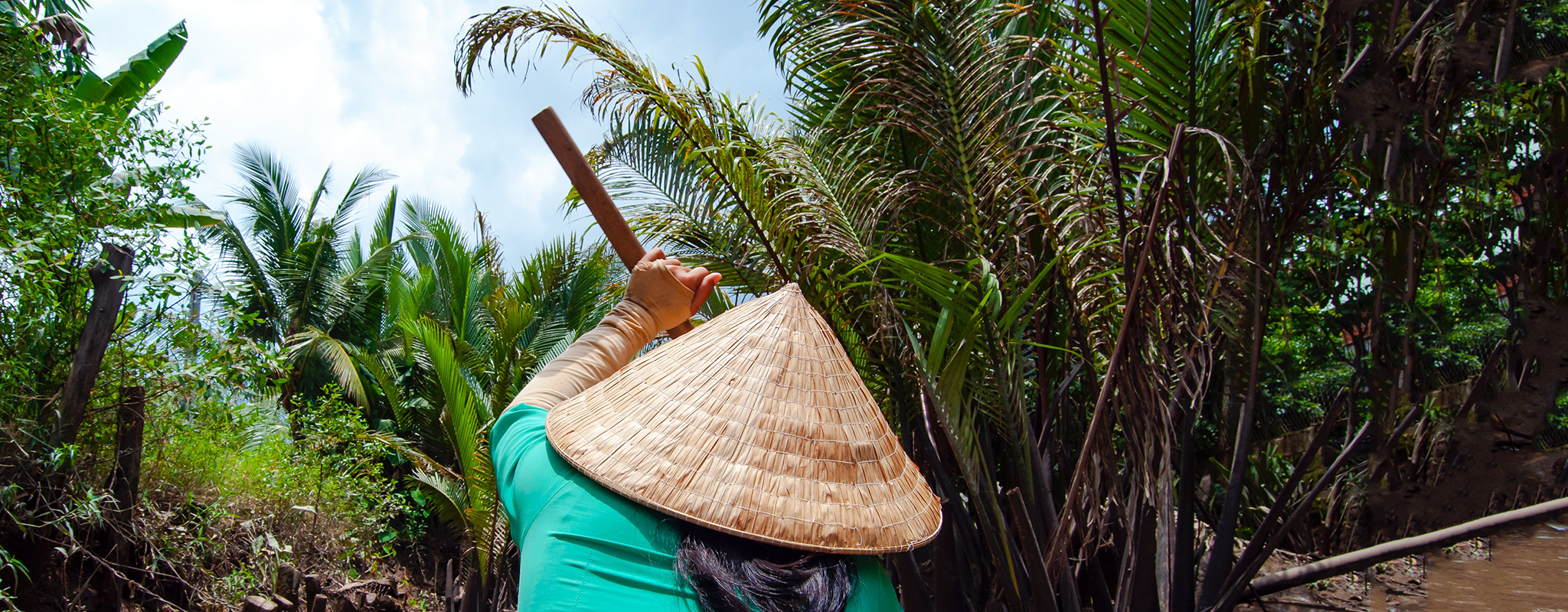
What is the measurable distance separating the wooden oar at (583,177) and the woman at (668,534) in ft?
1.58

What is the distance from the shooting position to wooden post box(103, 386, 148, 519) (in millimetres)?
4004

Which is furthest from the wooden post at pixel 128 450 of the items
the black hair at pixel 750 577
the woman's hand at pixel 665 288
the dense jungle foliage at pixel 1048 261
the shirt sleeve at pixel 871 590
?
the shirt sleeve at pixel 871 590

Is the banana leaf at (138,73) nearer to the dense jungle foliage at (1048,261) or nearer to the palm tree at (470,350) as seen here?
the dense jungle foliage at (1048,261)

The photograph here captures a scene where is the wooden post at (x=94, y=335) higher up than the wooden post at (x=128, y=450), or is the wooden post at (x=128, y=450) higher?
the wooden post at (x=94, y=335)

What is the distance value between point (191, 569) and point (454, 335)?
17.4ft

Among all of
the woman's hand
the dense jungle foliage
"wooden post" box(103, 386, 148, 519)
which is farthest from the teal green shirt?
"wooden post" box(103, 386, 148, 519)

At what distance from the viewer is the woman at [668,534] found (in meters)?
1.24

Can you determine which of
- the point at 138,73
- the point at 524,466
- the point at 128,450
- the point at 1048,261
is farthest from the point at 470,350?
the point at 524,466

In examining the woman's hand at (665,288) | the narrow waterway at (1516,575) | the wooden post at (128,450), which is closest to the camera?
the woman's hand at (665,288)

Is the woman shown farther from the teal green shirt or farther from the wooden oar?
the wooden oar

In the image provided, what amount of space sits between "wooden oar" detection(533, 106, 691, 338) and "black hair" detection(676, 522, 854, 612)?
679 mm

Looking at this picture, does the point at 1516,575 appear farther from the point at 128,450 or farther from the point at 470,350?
the point at 470,350

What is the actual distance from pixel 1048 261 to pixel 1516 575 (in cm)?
193

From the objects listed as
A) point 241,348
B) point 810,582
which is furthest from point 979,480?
point 241,348
